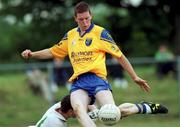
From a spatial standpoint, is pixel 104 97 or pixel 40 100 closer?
pixel 104 97

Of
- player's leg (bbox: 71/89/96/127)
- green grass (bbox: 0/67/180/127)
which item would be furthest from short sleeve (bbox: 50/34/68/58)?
green grass (bbox: 0/67/180/127)

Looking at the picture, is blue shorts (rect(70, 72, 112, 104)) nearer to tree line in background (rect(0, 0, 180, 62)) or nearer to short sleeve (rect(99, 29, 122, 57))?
short sleeve (rect(99, 29, 122, 57))

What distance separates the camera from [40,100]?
21.6 meters

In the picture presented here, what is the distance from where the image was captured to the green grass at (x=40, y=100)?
20438 millimetres

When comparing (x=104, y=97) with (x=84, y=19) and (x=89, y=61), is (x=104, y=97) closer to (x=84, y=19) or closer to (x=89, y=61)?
(x=89, y=61)

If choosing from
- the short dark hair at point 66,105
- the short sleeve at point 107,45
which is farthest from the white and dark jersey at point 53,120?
the short sleeve at point 107,45

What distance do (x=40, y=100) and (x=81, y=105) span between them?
1048 cm

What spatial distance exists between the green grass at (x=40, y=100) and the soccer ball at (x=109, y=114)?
27.6 ft

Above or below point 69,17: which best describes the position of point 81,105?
below

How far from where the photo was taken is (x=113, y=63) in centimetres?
2209

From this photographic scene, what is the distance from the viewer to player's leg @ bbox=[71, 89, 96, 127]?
36.4 feet

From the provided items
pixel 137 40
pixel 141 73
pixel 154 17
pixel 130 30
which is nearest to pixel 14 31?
pixel 137 40

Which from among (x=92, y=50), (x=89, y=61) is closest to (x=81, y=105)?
(x=89, y=61)

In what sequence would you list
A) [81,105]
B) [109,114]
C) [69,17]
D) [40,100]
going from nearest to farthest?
[109,114] < [81,105] < [40,100] < [69,17]
